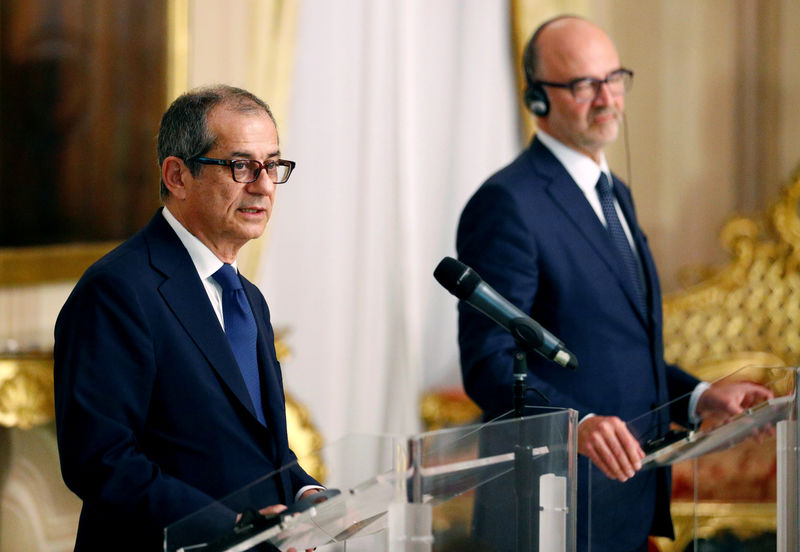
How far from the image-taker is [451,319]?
5227mm

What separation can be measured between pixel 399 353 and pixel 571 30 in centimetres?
249

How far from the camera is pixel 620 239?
2768 millimetres

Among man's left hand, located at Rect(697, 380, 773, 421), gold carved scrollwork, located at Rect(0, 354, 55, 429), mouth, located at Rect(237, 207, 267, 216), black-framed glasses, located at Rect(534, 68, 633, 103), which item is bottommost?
gold carved scrollwork, located at Rect(0, 354, 55, 429)

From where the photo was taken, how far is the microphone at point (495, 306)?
5.98 ft

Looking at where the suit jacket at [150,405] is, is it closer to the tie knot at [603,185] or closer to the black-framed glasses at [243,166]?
the black-framed glasses at [243,166]

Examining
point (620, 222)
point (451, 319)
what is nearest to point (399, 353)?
point (451, 319)

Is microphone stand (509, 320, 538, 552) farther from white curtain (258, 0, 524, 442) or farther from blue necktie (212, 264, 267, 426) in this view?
white curtain (258, 0, 524, 442)

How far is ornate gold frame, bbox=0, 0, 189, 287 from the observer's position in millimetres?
3963

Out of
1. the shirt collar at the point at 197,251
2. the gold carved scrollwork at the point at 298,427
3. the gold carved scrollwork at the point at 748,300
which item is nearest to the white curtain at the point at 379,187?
the gold carved scrollwork at the point at 298,427

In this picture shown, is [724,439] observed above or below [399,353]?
above

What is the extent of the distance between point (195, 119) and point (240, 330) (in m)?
0.38

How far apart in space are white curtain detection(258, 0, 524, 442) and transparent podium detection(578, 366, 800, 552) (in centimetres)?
266

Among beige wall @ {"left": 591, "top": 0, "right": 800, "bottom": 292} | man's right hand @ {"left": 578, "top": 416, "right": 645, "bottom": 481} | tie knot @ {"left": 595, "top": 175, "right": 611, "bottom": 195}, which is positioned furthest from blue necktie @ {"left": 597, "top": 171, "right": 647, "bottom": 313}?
beige wall @ {"left": 591, "top": 0, "right": 800, "bottom": 292}

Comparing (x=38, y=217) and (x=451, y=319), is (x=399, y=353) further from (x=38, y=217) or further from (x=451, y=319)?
(x=38, y=217)
